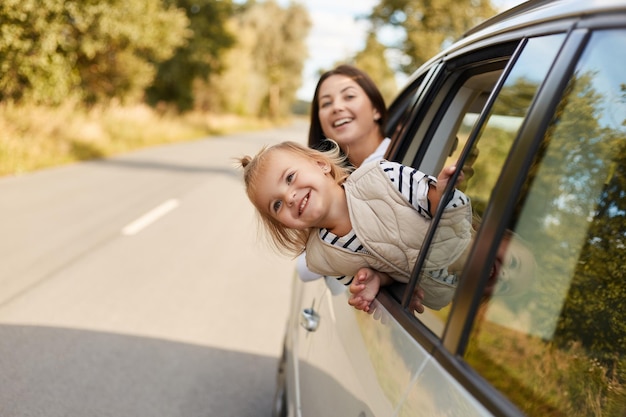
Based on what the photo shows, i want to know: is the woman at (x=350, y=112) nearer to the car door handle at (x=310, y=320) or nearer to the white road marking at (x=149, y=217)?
the car door handle at (x=310, y=320)

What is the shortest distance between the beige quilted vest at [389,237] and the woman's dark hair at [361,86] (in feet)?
4.52

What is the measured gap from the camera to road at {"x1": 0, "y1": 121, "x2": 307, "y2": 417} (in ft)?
13.1

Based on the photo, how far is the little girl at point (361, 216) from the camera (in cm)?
187

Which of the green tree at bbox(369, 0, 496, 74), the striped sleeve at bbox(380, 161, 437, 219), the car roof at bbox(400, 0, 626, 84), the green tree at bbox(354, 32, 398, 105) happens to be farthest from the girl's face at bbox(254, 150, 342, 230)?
the green tree at bbox(369, 0, 496, 74)

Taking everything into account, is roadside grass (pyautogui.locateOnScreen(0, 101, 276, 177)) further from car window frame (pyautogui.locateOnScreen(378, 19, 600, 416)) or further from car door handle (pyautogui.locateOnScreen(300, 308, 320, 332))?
car window frame (pyautogui.locateOnScreen(378, 19, 600, 416))

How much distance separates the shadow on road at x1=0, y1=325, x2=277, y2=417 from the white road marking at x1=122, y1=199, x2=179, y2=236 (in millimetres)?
3849

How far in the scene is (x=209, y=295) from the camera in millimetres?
6258

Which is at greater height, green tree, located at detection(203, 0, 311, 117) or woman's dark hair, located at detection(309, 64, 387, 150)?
woman's dark hair, located at detection(309, 64, 387, 150)

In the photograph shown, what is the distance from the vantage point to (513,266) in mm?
1700

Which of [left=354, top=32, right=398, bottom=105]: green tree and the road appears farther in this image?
[left=354, top=32, right=398, bottom=105]: green tree

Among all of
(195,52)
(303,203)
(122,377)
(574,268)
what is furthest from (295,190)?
(195,52)

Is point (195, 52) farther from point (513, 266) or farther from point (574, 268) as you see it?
point (513, 266)

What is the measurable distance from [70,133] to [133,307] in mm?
14036

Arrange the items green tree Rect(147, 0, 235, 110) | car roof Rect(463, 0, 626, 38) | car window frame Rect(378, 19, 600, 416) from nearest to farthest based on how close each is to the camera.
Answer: car roof Rect(463, 0, 626, 38)
car window frame Rect(378, 19, 600, 416)
green tree Rect(147, 0, 235, 110)
